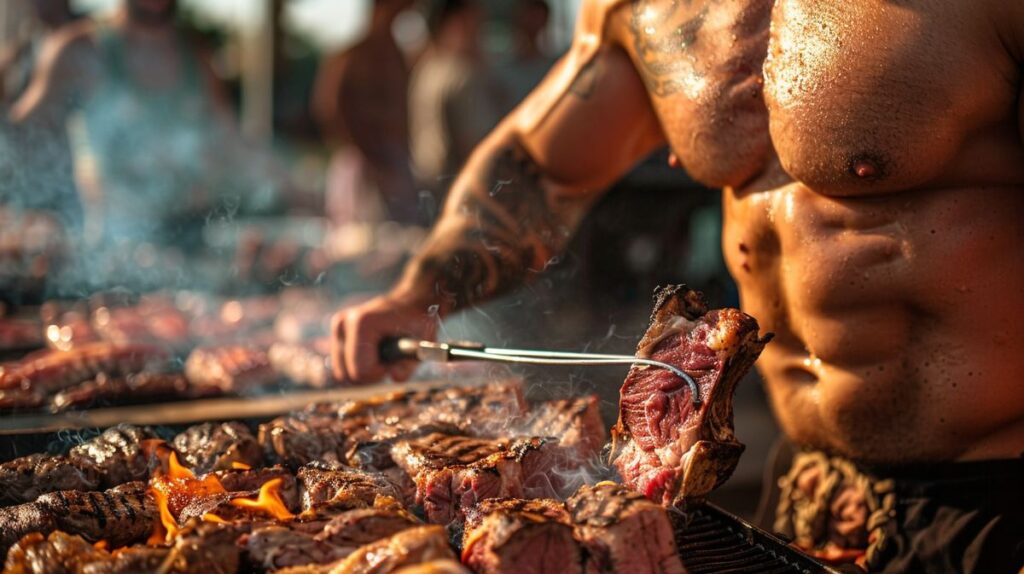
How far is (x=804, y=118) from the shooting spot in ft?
10.4

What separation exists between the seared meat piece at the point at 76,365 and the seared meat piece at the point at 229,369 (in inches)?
7.5

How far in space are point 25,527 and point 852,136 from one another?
2.43m

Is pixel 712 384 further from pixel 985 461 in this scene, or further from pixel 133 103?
pixel 133 103

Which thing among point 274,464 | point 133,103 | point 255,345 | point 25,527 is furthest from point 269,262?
point 25,527

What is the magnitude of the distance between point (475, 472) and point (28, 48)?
7705mm

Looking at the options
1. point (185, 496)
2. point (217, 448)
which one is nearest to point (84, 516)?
point (185, 496)

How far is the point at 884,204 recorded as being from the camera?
3.15 meters

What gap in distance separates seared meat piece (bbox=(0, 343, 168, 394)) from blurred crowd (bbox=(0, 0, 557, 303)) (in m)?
2.35

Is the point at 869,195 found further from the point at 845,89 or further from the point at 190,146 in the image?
the point at 190,146

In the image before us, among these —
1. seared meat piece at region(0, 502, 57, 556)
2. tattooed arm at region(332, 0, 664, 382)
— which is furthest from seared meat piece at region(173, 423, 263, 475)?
tattooed arm at region(332, 0, 664, 382)

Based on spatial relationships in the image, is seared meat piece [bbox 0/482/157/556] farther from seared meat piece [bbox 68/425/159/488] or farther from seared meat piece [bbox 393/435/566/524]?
seared meat piece [bbox 393/435/566/524]

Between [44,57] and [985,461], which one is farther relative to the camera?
[44,57]

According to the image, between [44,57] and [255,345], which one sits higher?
[44,57]

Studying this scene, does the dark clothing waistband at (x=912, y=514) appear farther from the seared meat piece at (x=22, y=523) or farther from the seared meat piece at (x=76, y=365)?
the seared meat piece at (x=76, y=365)
